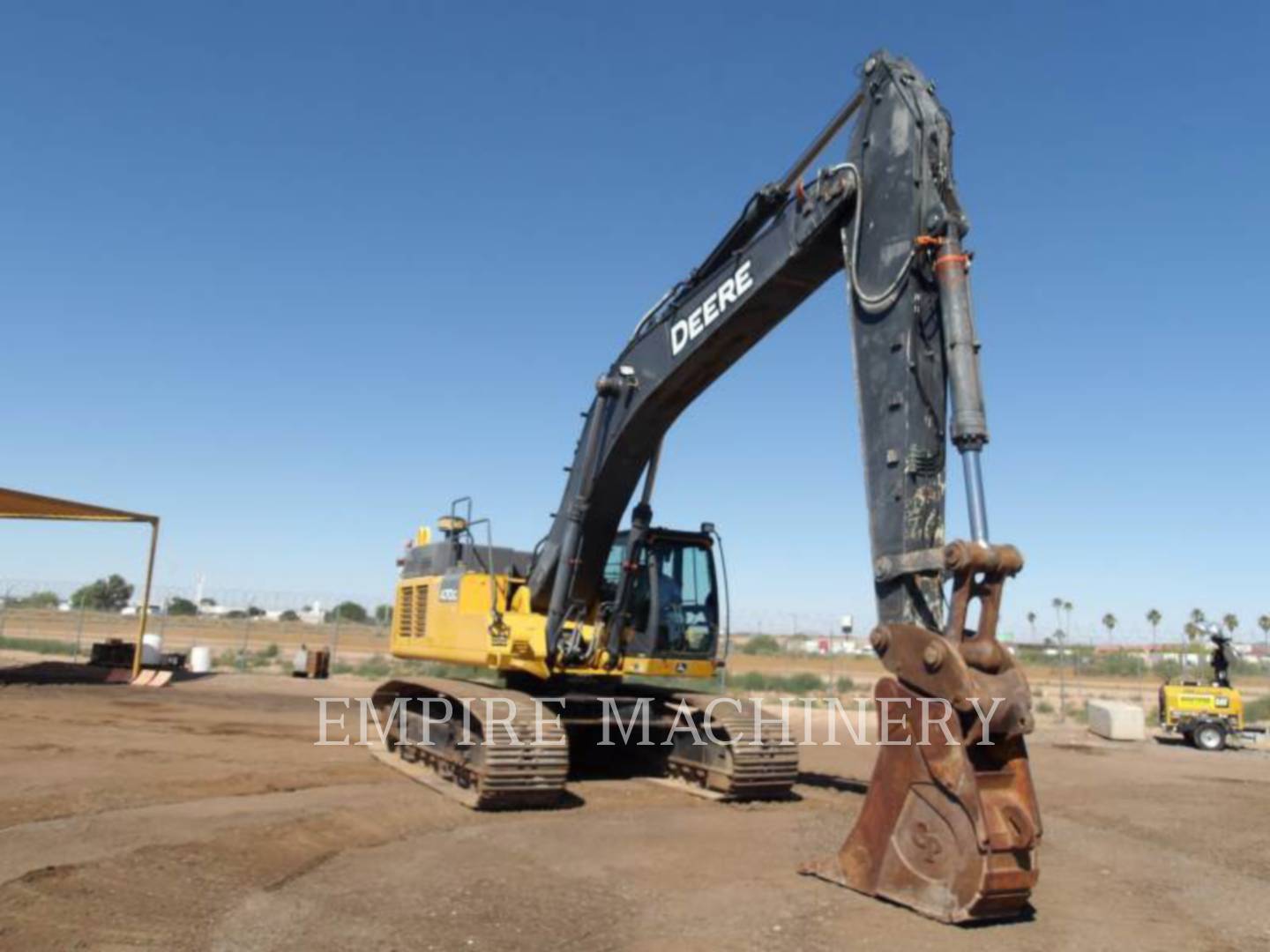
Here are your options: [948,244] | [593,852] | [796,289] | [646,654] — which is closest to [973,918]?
[593,852]

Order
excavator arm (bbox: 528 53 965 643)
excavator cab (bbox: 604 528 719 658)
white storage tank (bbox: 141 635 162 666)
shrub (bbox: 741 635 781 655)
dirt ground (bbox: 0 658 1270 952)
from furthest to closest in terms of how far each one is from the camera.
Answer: shrub (bbox: 741 635 781 655)
white storage tank (bbox: 141 635 162 666)
excavator cab (bbox: 604 528 719 658)
excavator arm (bbox: 528 53 965 643)
dirt ground (bbox: 0 658 1270 952)

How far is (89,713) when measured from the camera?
18219 mm

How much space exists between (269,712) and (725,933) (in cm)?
1637

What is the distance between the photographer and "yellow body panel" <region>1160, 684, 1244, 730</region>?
22.8 m

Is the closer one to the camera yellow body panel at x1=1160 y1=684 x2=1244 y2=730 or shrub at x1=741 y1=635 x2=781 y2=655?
yellow body panel at x1=1160 y1=684 x2=1244 y2=730

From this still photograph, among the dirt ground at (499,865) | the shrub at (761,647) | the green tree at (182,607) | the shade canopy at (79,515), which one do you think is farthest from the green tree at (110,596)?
the dirt ground at (499,865)

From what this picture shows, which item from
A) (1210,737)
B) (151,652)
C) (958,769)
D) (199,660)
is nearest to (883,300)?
(958,769)

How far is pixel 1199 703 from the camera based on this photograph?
23.0 meters

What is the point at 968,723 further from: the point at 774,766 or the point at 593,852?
the point at 774,766

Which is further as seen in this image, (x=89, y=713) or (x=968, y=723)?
(x=89, y=713)

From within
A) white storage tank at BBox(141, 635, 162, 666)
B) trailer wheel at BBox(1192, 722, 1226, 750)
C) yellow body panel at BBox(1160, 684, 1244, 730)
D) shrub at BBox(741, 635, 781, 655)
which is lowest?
trailer wheel at BBox(1192, 722, 1226, 750)

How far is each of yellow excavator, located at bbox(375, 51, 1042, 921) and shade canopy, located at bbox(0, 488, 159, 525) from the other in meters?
13.2

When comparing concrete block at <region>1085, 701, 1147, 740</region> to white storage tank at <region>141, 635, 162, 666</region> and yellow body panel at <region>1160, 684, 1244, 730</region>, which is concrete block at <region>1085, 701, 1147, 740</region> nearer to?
yellow body panel at <region>1160, 684, 1244, 730</region>

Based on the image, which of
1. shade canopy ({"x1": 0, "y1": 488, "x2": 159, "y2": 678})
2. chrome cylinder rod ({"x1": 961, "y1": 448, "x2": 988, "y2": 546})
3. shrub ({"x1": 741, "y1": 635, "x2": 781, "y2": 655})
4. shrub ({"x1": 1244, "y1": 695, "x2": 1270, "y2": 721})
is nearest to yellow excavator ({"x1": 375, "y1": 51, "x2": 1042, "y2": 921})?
chrome cylinder rod ({"x1": 961, "y1": 448, "x2": 988, "y2": 546})
